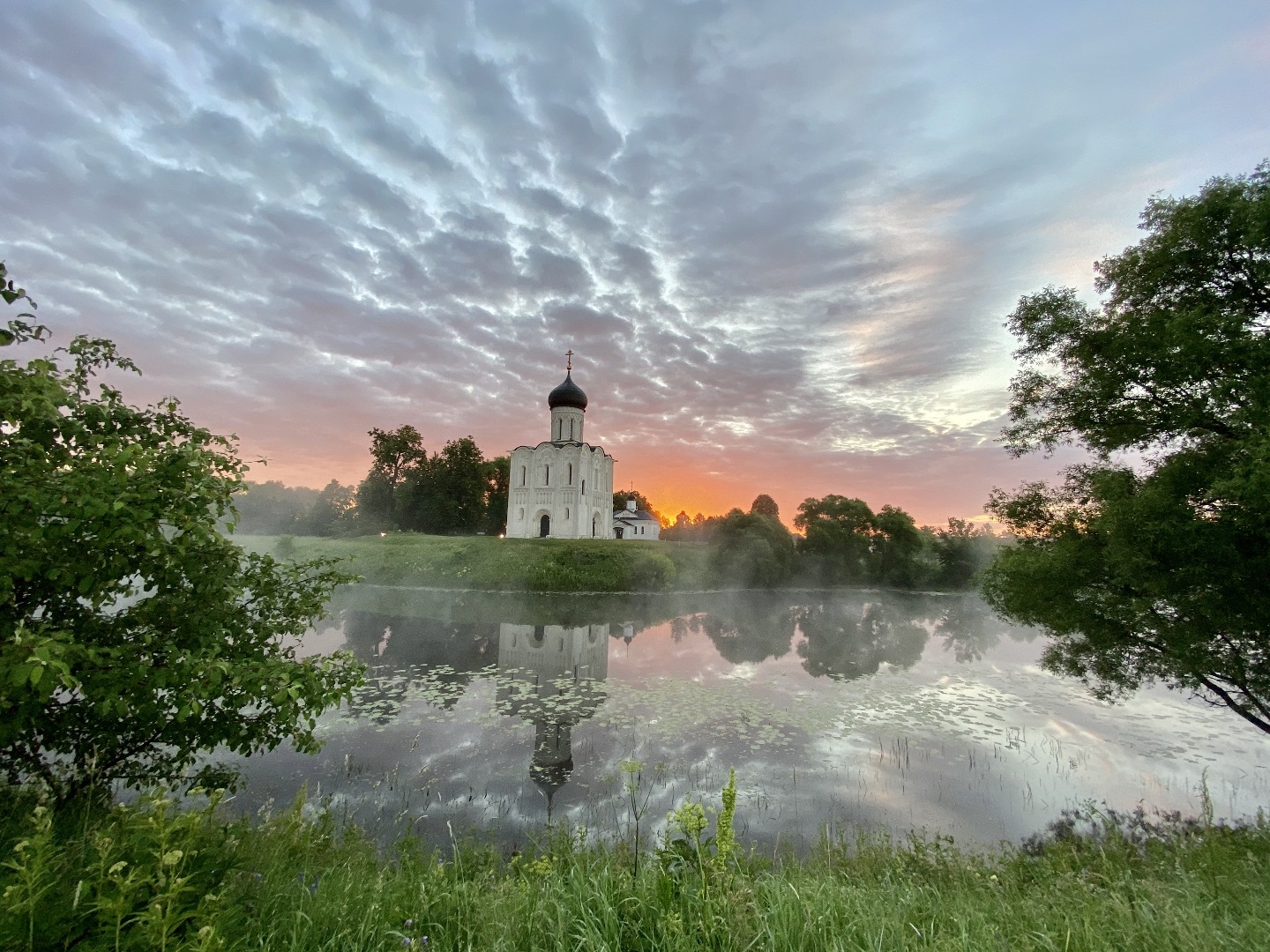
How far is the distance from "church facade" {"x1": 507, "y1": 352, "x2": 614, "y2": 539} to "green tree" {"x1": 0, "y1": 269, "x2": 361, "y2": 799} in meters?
46.2

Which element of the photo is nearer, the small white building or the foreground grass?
the foreground grass

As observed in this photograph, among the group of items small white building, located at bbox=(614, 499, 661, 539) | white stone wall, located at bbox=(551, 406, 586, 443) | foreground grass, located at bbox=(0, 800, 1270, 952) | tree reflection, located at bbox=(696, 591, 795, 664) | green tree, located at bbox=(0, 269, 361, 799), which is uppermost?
white stone wall, located at bbox=(551, 406, 586, 443)

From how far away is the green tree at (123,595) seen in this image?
3.10 m

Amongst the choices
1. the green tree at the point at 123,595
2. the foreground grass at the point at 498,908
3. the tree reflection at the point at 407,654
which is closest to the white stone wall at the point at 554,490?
the tree reflection at the point at 407,654

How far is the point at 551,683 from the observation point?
1493 cm

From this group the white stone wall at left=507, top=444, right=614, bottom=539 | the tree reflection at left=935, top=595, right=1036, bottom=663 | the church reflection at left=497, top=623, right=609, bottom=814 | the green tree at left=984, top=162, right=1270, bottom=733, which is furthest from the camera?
the white stone wall at left=507, top=444, right=614, bottom=539

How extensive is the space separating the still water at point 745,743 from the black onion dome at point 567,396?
34.3 meters

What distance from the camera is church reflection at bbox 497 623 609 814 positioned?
9.80m

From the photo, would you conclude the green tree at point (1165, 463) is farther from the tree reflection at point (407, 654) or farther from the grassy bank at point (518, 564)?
the grassy bank at point (518, 564)

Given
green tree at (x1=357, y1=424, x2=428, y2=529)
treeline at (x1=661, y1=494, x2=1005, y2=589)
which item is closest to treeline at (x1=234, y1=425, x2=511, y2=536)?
green tree at (x1=357, y1=424, x2=428, y2=529)

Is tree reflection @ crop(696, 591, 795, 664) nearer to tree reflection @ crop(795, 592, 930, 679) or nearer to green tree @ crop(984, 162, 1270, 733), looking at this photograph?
tree reflection @ crop(795, 592, 930, 679)

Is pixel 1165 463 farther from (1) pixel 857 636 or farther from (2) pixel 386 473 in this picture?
(2) pixel 386 473

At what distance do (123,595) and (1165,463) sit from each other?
43.7ft

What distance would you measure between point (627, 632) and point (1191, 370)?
2047 cm
